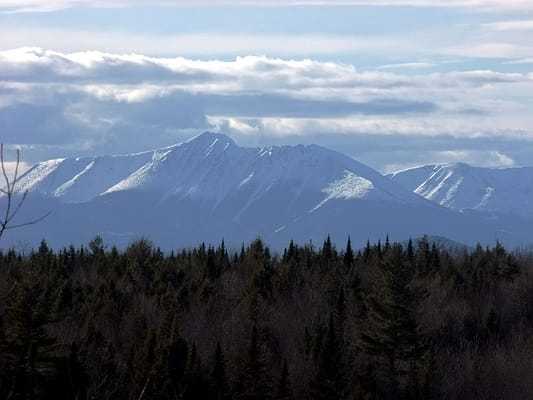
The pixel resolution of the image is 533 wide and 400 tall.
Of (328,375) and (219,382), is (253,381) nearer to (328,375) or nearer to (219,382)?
(219,382)

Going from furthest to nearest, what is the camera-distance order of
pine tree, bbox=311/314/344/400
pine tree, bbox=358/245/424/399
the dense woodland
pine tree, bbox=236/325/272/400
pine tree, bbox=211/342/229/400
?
pine tree, bbox=358/245/424/399
pine tree, bbox=211/342/229/400
pine tree, bbox=311/314/344/400
pine tree, bbox=236/325/272/400
the dense woodland

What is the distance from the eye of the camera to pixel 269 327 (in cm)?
6600

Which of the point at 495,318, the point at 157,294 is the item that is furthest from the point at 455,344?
the point at 157,294

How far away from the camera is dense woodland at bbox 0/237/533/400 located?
4812cm

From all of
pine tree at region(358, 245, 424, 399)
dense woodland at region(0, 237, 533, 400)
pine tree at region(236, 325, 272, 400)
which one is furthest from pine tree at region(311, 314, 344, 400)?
pine tree at region(358, 245, 424, 399)

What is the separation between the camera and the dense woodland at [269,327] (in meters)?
48.1

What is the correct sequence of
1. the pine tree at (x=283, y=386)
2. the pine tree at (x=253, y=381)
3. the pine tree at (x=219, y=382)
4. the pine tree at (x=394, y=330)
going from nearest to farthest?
the pine tree at (x=253, y=381)
the pine tree at (x=283, y=386)
the pine tree at (x=219, y=382)
the pine tree at (x=394, y=330)

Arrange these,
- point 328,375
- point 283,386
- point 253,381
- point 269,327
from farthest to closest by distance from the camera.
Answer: point 269,327 < point 328,375 < point 283,386 < point 253,381

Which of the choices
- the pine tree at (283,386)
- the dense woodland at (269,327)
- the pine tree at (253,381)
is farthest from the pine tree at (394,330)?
the pine tree at (253,381)

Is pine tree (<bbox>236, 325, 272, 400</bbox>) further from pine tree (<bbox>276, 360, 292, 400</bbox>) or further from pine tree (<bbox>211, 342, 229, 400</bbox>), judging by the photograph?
pine tree (<bbox>211, 342, 229, 400</bbox>)

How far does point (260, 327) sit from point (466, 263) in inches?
1284

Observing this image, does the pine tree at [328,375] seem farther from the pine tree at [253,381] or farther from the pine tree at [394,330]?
the pine tree at [394,330]

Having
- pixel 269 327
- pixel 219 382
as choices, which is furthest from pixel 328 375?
pixel 269 327

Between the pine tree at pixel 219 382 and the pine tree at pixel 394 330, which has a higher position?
the pine tree at pixel 394 330
